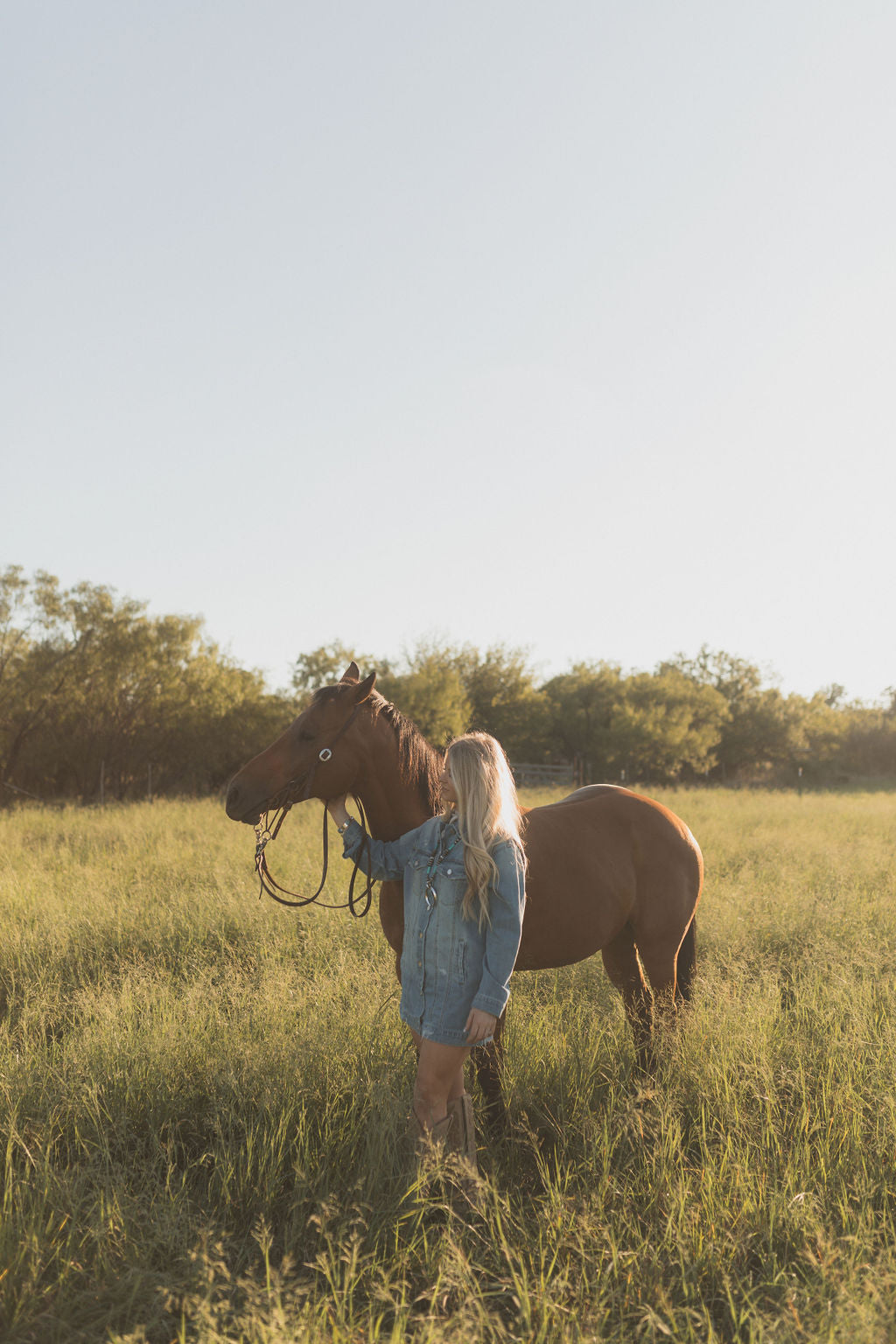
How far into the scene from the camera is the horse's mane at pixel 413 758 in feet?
9.36

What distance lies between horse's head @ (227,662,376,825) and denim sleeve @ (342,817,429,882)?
231 mm

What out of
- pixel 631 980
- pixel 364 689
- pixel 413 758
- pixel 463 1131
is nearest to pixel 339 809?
pixel 413 758

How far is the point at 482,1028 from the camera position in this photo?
2217 millimetres

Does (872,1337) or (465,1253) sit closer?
(872,1337)

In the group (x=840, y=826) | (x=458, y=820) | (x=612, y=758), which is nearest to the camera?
(x=458, y=820)

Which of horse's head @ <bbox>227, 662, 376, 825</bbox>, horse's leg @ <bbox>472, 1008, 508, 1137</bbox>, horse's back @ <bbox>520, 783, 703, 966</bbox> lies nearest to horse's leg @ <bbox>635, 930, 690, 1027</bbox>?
horse's back @ <bbox>520, 783, 703, 966</bbox>

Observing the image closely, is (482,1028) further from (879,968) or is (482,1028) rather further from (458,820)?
(879,968)

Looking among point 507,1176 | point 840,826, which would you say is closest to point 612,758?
point 840,826

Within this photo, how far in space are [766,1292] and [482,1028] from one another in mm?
1093

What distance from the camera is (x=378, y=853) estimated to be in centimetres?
262

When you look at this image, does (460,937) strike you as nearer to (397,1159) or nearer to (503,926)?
(503,926)

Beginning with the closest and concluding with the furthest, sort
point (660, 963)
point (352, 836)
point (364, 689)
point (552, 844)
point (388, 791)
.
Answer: point (352, 836) → point (364, 689) → point (388, 791) → point (552, 844) → point (660, 963)

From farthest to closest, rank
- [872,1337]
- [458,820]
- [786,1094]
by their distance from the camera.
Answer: [786,1094], [458,820], [872,1337]

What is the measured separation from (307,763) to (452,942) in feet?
2.81
